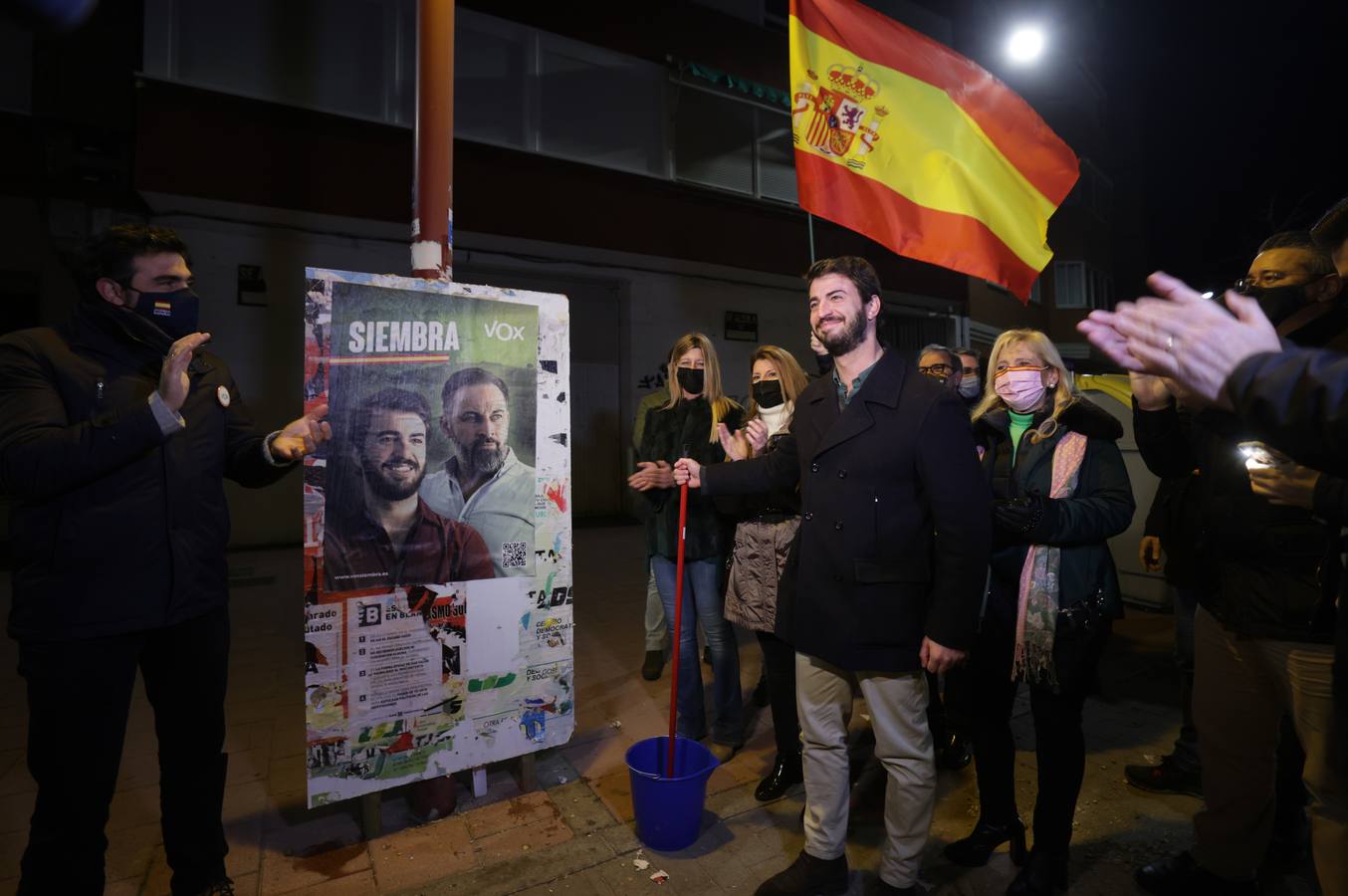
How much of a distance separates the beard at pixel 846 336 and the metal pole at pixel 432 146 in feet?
5.58

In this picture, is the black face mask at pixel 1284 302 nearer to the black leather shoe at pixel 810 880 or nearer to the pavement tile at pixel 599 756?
the black leather shoe at pixel 810 880

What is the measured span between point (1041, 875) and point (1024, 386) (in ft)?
6.04

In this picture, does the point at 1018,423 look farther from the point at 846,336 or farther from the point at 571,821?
the point at 571,821

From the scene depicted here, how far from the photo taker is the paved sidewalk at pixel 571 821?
2631mm

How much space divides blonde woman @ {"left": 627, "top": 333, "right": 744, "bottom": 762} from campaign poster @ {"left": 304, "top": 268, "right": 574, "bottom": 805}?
714 millimetres

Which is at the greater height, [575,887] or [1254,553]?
[1254,553]

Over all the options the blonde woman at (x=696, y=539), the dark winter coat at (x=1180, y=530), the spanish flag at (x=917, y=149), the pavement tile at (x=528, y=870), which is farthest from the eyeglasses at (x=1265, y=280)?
the pavement tile at (x=528, y=870)

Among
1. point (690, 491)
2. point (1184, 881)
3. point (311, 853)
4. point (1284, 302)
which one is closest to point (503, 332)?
point (690, 491)

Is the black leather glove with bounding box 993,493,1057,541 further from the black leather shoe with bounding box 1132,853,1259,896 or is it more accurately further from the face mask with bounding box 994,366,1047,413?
the black leather shoe with bounding box 1132,853,1259,896

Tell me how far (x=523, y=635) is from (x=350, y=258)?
27.8 ft

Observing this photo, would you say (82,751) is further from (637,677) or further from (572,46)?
(572,46)

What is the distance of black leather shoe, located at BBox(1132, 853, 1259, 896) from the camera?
7.88 feet

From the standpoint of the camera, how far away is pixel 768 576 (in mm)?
3381

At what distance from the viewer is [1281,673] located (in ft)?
6.98
